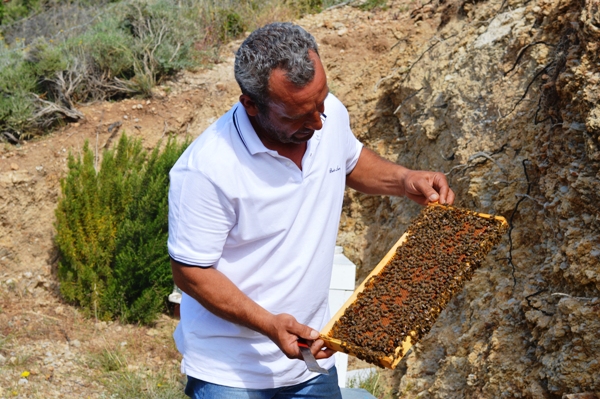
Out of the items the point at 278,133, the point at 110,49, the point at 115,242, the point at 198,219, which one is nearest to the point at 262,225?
the point at 198,219

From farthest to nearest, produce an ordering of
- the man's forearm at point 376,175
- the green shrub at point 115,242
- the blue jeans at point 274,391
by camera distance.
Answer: the green shrub at point 115,242, the man's forearm at point 376,175, the blue jeans at point 274,391

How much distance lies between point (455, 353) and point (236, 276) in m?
2.07

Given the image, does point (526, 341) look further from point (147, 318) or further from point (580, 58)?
point (147, 318)

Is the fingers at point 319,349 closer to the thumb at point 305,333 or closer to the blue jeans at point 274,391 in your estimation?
the thumb at point 305,333

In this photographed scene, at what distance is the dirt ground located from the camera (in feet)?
19.2

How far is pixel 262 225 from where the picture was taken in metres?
2.96

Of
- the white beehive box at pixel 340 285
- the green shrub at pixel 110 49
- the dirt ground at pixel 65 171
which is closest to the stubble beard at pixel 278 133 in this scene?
the white beehive box at pixel 340 285

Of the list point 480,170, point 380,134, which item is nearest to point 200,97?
point 380,134

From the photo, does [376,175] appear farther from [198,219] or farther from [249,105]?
[198,219]

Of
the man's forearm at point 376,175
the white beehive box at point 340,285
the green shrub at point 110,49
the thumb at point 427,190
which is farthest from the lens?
the green shrub at point 110,49

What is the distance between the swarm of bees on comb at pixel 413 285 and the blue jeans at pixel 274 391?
17.2 inches

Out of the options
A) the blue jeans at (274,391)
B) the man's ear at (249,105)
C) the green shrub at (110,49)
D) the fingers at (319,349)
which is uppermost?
the man's ear at (249,105)

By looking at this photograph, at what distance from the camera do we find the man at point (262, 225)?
2799mm

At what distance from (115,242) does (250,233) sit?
3904 millimetres
